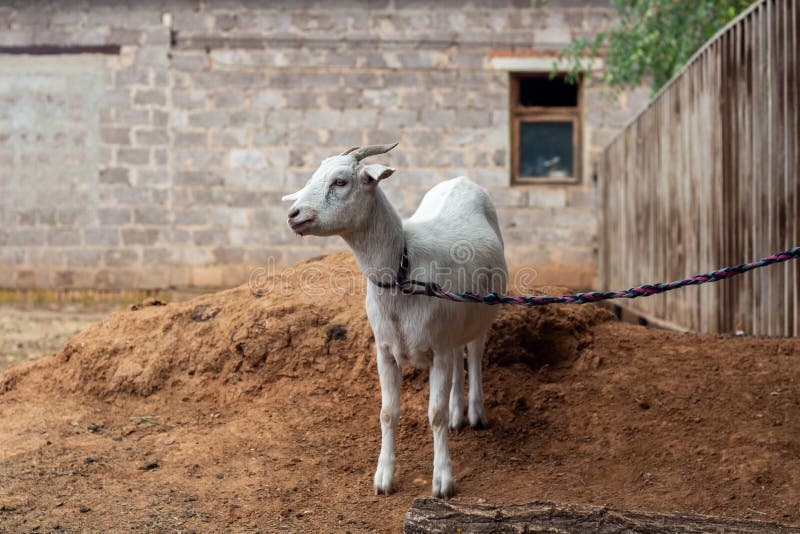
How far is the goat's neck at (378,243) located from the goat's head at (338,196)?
7 cm

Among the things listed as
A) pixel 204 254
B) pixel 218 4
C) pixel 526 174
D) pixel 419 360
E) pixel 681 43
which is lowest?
pixel 419 360

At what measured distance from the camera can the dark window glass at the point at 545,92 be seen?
11.6m

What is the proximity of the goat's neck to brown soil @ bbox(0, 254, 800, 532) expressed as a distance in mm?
1105

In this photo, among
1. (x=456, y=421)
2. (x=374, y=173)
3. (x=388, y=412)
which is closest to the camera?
(x=374, y=173)

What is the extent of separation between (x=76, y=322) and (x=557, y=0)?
8144 millimetres

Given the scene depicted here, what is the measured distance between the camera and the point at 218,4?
37.4 feet

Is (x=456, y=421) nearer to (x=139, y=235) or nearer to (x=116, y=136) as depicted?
(x=139, y=235)

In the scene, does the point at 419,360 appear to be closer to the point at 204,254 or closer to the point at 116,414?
the point at 116,414

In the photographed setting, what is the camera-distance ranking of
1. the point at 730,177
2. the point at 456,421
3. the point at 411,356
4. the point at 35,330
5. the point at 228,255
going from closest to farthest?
the point at 411,356 → the point at 456,421 → the point at 730,177 → the point at 35,330 → the point at 228,255

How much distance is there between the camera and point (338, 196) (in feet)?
11.1

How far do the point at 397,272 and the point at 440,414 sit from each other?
73cm

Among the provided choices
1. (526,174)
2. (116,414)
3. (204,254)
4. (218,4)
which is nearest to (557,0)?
(526,174)

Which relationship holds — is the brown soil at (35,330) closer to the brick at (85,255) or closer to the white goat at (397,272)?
the brick at (85,255)

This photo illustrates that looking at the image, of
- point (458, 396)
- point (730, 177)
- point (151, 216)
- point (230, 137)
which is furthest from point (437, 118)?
point (458, 396)
